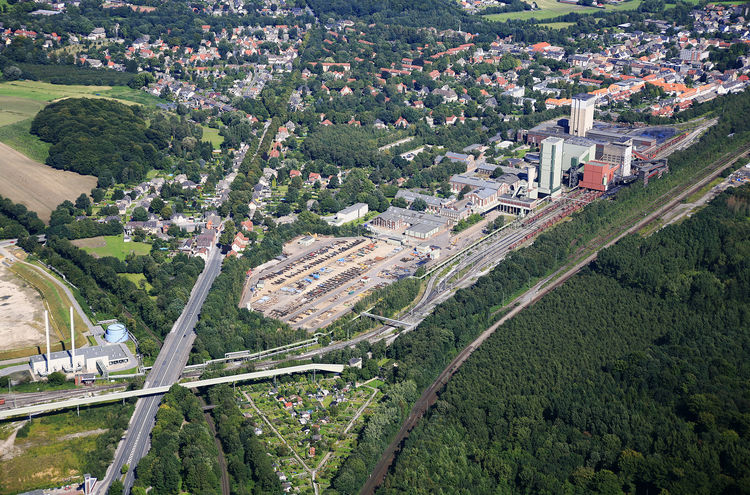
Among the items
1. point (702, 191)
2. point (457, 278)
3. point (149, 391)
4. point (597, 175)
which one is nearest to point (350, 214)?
point (457, 278)

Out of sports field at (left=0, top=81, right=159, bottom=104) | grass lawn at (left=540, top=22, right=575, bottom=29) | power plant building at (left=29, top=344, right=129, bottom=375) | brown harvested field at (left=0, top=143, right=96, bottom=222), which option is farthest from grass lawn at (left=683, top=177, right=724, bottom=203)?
grass lawn at (left=540, top=22, right=575, bottom=29)

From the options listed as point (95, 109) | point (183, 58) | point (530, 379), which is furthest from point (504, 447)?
point (183, 58)

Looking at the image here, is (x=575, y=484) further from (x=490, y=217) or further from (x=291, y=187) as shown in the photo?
(x=291, y=187)

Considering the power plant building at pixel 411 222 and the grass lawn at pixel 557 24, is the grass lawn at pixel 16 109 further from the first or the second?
the grass lawn at pixel 557 24

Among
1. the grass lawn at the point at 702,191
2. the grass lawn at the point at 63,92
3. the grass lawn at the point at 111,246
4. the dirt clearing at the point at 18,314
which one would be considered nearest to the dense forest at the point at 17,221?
the grass lawn at the point at 111,246

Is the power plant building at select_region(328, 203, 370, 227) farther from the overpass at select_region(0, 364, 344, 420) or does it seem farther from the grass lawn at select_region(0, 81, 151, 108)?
the grass lawn at select_region(0, 81, 151, 108)

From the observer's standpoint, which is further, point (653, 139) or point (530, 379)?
point (653, 139)

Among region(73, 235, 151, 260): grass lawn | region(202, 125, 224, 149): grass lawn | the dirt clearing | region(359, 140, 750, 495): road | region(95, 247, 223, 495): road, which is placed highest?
region(202, 125, 224, 149): grass lawn
